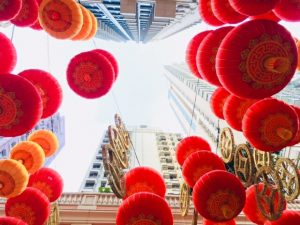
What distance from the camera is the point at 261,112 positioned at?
18.9 feet

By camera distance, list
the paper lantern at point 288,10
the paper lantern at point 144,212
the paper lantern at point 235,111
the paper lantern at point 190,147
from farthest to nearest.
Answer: the paper lantern at point 190,147 → the paper lantern at point 235,111 → the paper lantern at point 144,212 → the paper lantern at point 288,10

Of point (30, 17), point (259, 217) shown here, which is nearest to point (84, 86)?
point (30, 17)

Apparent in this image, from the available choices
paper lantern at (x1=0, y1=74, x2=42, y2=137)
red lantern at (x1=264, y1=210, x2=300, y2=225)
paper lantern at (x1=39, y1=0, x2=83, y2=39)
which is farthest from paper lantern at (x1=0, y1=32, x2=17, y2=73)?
red lantern at (x1=264, y1=210, x2=300, y2=225)

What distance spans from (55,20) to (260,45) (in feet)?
15.1

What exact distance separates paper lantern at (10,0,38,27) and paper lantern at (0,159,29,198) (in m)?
3.65

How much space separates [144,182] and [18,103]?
369cm

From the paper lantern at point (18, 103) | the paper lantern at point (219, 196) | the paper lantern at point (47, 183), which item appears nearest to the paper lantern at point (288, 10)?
the paper lantern at point (219, 196)

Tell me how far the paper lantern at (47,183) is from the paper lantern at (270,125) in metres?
5.45

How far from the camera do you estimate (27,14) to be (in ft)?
24.9

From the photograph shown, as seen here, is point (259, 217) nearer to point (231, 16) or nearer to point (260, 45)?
point (260, 45)

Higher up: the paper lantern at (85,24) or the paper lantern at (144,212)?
the paper lantern at (85,24)

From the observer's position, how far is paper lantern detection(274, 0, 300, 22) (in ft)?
18.3

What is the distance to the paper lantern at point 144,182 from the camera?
7.61 m

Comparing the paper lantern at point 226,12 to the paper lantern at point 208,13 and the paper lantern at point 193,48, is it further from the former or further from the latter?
the paper lantern at point 208,13
